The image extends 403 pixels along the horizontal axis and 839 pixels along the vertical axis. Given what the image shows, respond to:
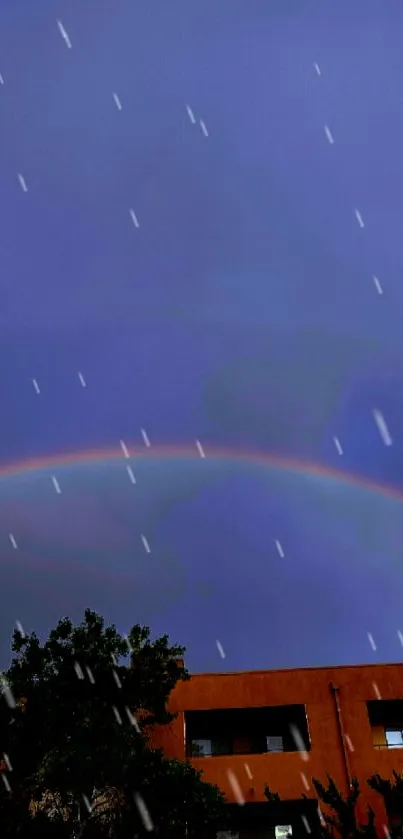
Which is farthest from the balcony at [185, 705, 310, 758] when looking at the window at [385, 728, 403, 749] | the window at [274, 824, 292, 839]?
the window at [385, 728, 403, 749]

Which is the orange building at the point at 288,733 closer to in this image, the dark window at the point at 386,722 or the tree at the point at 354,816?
the dark window at the point at 386,722

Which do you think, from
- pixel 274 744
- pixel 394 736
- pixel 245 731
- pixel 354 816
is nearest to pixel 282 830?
pixel 274 744

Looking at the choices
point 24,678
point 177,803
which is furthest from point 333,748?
point 24,678

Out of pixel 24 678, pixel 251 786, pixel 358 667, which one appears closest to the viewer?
pixel 24 678

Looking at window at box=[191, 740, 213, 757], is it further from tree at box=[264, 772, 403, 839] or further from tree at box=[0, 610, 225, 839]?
tree at box=[264, 772, 403, 839]

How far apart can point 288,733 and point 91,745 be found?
11.3 meters

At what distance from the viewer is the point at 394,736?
78.5ft

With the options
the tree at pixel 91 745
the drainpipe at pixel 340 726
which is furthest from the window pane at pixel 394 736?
the tree at pixel 91 745

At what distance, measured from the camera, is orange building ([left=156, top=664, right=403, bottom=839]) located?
21656 mm

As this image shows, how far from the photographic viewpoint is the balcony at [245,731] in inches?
949

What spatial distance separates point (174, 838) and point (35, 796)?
128 inches

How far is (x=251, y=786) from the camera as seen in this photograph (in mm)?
21594

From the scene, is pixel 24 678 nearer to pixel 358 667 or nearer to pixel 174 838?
pixel 174 838

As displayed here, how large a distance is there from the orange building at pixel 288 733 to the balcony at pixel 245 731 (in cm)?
3
